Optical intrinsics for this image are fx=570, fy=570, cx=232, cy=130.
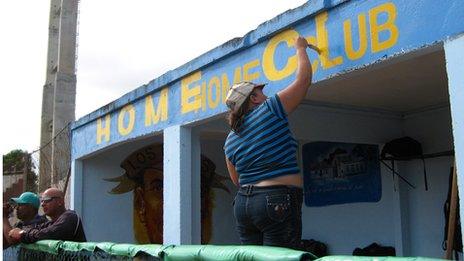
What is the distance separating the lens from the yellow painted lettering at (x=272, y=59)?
412 centimetres

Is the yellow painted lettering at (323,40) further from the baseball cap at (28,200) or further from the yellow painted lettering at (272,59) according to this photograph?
the baseball cap at (28,200)

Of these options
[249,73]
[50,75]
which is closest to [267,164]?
[249,73]

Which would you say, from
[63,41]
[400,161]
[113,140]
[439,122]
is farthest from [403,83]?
[63,41]

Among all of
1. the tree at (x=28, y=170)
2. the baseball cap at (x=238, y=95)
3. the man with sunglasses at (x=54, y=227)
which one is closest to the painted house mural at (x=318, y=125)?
the baseball cap at (x=238, y=95)

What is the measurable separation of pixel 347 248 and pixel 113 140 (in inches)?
133

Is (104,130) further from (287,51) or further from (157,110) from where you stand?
(287,51)

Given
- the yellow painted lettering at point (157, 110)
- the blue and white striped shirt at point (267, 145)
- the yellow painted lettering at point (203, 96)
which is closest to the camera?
the blue and white striped shirt at point (267, 145)

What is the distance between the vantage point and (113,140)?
6.98 meters

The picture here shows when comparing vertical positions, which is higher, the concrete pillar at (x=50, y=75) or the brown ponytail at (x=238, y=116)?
the concrete pillar at (x=50, y=75)

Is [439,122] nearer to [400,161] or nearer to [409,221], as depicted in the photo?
[400,161]

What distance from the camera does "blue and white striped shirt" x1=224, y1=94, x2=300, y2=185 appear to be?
10.1 feet

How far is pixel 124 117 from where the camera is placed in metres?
6.73

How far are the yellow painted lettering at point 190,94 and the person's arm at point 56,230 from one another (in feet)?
4.94

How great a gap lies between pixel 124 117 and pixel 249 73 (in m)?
→ 2.59
